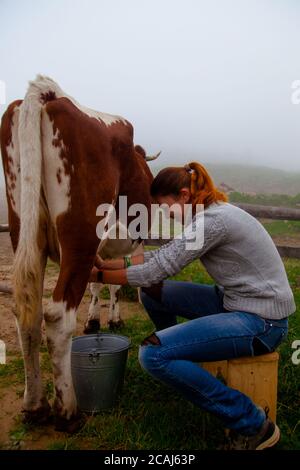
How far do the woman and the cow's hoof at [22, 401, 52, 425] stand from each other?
0.88 m

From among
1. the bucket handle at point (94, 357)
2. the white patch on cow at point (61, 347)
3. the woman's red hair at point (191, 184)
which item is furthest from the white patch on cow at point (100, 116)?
the bucket handle at point (94, 357)

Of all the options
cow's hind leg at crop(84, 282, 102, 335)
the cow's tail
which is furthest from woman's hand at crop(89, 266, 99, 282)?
cow's hind leg at crop(84, 282, 102, 335)

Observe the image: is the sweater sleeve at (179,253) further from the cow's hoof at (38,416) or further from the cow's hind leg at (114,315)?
the cow's hind leg at (114,315)

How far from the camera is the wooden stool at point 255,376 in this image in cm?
286

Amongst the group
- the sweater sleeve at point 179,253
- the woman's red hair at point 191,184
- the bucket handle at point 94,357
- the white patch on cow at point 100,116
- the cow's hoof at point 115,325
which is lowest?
the cow's hoof at point 115,325

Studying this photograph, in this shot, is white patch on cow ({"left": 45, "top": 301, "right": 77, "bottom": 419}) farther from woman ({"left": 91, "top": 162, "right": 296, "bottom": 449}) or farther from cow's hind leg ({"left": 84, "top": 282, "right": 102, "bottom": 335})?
cow's hind leg ({"left": 84, "top": 282, "right": 102, "bottom": 335})

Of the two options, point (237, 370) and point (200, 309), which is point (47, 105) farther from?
point (237, 370)

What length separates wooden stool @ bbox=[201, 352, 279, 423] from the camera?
9.39 feet

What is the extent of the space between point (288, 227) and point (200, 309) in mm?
9901

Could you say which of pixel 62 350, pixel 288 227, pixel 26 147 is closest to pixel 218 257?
pixel 62 350

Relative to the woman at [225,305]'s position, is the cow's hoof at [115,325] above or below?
below

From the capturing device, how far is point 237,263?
9.54 ft

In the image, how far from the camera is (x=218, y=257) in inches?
116

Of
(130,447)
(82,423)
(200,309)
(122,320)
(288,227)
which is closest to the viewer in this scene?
(130,447)
